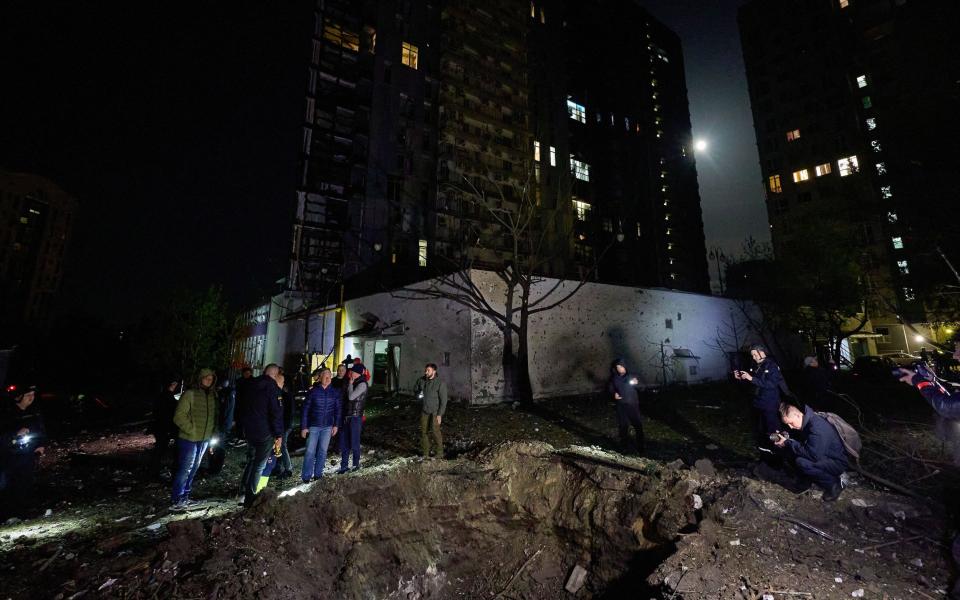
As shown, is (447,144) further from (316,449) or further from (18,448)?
(18,448)

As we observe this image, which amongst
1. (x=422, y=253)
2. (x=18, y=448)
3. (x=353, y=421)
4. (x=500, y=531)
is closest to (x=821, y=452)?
(x=500, y=531)

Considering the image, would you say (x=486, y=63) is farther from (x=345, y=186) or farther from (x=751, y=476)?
(x=751, y=476)

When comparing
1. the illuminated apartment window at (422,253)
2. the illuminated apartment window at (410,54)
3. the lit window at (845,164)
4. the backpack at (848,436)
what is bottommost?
the backpack at (848,436)

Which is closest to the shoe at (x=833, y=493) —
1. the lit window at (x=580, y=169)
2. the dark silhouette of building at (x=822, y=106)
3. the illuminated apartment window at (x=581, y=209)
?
the dark silhouette of building at (x=822, y=106)

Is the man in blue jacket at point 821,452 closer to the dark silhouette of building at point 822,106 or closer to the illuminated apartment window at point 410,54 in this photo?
the dark silhouette of building at point 822,106

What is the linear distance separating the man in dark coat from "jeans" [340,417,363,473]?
5.12 metres

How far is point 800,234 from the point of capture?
23.1 meters

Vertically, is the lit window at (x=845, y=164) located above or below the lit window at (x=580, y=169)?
above

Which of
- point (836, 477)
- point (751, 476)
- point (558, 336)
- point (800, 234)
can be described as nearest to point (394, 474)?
point (751, 476)

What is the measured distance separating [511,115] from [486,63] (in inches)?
201

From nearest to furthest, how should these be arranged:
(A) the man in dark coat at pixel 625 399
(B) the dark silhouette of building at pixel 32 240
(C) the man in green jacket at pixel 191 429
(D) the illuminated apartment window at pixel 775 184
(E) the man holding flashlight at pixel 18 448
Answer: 1. (E) the man holding flashlight at pixel 18 448
2. (C) the man in green jacket at pixel 191 429
3. (A) the man in dark coat at pixel 625 399
4. (D) the illuminated apartment window at pixel 775 184
5. (B) the dark silhouette of building at pixel 32 240

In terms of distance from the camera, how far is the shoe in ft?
16.2

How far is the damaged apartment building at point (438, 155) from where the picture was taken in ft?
97.0

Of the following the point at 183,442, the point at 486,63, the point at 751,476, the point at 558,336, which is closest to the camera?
the point at 183,442
